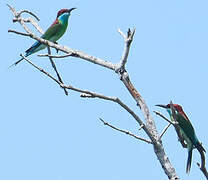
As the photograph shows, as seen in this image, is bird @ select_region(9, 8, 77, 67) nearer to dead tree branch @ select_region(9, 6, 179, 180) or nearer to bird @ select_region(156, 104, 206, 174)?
bird @ select_region(156, 104, 206, 174)

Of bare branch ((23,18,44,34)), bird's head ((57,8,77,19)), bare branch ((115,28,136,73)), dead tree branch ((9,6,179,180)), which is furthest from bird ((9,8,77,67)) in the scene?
bare branch ((115,28,136,73))

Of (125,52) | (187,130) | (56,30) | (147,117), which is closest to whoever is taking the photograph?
(147,117)

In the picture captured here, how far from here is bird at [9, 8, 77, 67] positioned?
19.6 ft

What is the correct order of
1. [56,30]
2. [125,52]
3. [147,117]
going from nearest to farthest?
[147,117]
[125,52]
[56,30]

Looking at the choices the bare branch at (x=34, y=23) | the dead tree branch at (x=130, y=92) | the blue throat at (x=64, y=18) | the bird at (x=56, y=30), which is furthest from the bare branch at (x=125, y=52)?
the blue throat at (x=64, y=18)

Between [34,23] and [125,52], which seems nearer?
[125,52]

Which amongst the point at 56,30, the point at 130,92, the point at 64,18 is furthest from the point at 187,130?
the point at 64,18

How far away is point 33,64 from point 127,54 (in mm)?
570

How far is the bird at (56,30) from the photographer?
5.96 m

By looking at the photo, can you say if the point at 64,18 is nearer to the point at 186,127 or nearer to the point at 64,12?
the point at 64,12

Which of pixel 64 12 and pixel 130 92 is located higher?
pixel 64 12

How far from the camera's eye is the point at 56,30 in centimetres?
643

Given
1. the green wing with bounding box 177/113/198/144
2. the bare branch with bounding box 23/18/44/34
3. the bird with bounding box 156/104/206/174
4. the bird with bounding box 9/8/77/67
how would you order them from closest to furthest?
1. the bare branch with bounding box 23/18/44/34
2. the bird with bounding box 156/104/206/174
3. the green wing with bounding box 177/113/198/144
4. the bird with bounding box 9/8/77/67

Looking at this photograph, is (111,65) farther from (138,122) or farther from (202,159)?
(202,159)
